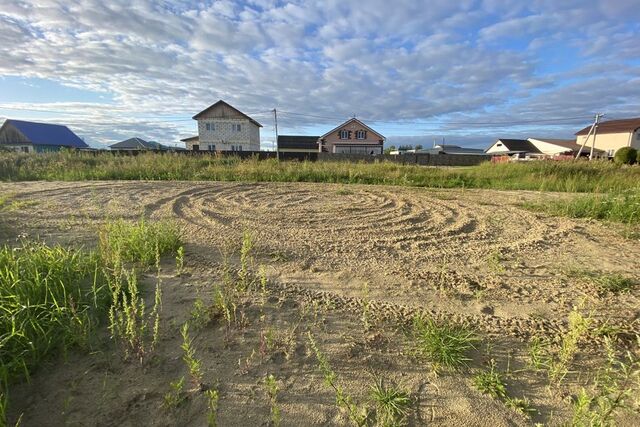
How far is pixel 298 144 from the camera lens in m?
47.7

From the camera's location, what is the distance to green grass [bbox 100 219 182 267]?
327 cm

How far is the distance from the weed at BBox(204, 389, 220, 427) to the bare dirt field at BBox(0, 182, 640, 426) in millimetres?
33

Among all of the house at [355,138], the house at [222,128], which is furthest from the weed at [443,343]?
the house at [355,138]

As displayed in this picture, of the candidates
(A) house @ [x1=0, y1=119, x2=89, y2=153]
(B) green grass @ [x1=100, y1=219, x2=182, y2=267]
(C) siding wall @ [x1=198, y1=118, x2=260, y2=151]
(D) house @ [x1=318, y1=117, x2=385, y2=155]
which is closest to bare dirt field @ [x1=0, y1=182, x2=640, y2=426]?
(B) green grass @ [x1=100, y1=219, x2=182, y2=267]

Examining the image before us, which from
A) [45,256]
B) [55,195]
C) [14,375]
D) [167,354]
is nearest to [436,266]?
[167,354]

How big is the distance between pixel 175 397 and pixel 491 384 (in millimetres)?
1847

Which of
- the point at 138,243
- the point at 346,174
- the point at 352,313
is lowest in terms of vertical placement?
the point at 352,313

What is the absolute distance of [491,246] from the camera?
4.25 meters

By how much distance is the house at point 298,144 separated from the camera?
46.2 m

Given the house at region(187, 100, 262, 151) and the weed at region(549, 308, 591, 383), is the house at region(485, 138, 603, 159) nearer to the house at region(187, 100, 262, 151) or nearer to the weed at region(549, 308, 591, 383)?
the house at region(187, 100, 262, 151)

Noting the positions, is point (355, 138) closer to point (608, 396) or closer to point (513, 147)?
point (513, 147)

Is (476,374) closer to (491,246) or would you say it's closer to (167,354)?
(167,354)

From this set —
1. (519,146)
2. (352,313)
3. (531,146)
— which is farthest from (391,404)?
(531,146)

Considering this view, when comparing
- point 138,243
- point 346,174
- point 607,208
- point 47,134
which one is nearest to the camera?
point 138,243
